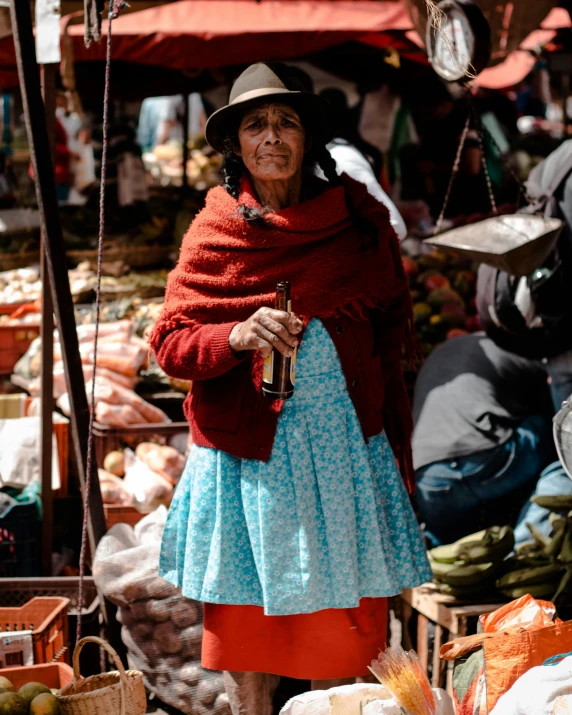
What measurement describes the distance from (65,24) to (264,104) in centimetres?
352

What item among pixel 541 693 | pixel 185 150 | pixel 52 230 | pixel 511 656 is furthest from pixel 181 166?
pixel 541 693

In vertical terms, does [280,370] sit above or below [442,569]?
above

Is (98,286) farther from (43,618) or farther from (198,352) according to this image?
(43,618)

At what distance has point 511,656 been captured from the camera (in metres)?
2.19

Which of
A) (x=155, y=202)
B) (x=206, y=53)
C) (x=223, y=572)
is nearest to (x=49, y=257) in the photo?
(x=223, y=572)

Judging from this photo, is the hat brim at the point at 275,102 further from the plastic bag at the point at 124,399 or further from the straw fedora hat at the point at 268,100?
the plastic bag at the point at 124,399

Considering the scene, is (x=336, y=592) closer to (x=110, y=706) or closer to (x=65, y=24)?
(x=110, y=706)

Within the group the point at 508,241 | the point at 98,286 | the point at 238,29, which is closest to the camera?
the point at 98,286

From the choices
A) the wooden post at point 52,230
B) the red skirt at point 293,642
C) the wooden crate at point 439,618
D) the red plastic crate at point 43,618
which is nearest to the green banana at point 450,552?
the wooden crate at point 439,618

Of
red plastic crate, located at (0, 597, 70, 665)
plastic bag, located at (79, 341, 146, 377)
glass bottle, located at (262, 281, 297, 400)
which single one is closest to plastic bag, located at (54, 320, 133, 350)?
plastic bag, located at (79, 341, 146, 377)

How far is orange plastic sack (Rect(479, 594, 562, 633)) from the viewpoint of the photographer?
94.7 inches

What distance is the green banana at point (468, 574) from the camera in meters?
3.36

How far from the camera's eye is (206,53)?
6.76 metres

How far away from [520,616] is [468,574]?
0.91 m
